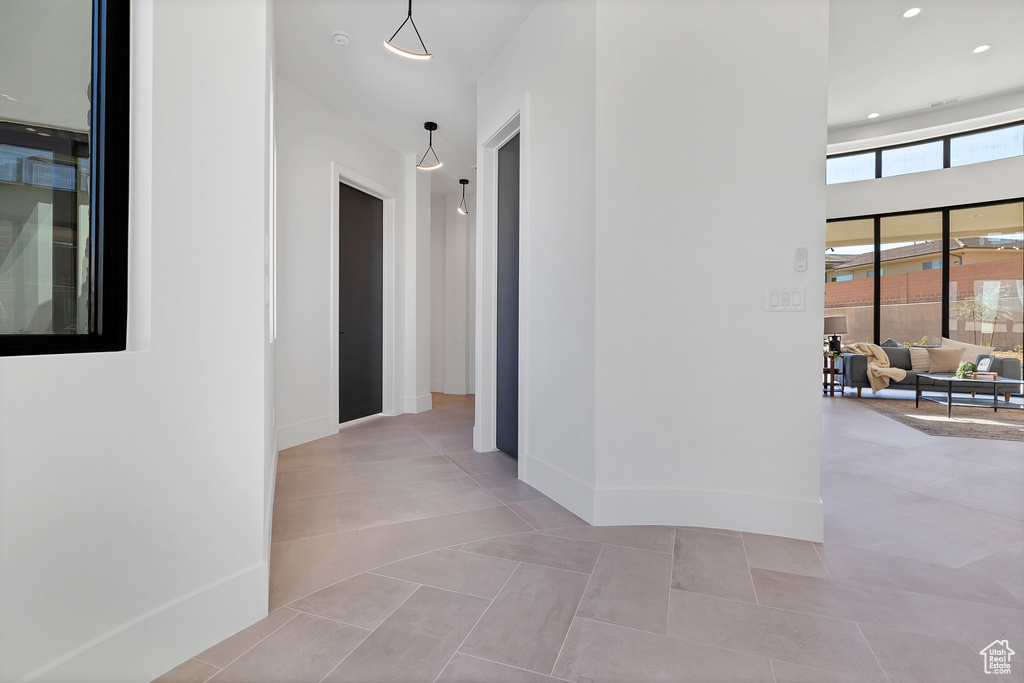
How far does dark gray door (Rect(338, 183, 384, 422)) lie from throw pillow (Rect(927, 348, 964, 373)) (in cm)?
696

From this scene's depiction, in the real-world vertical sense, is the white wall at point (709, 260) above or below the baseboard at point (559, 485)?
above

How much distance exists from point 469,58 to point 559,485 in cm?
302

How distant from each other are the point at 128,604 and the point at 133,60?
1414 mm

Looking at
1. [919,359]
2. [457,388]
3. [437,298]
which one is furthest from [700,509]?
[919,359]

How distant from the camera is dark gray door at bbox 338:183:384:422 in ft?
A: 15.8

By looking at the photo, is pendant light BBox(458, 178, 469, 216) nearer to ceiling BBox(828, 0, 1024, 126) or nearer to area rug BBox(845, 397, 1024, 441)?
ceiling BBox(828, 0, 1024, 126)

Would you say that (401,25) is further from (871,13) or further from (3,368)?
(871,13)

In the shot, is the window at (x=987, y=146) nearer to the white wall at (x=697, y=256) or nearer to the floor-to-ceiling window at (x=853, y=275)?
the floor-to-ceiling window at (x=853, y=275)

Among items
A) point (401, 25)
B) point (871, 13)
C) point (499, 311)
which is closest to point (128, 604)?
point (499, 311)

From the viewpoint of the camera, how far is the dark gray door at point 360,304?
4.82m

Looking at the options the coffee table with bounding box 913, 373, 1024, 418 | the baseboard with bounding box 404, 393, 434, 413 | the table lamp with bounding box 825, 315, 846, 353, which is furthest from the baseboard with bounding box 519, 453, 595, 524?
the table lamp with bounding box 825, 315, 846, 353

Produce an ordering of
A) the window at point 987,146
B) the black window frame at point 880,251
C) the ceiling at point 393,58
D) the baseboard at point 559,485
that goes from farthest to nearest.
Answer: the black window frame at point 880,251
the window at point 987,146
the ceiling at point 393,58
the baseboard at point 559,485

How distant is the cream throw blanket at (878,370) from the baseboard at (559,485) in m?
5.83

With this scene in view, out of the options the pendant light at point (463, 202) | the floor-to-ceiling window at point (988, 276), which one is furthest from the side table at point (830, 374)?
the pendant light at point (463, 202)
